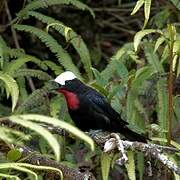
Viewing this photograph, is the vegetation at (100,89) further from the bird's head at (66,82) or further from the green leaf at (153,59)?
the bird's head at (66,82)

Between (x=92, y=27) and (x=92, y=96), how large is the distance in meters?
2.34

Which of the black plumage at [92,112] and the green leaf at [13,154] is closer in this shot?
the green leaf at [13,154]

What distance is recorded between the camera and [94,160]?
3.56m

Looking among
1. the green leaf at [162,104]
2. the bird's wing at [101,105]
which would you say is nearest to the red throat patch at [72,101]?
the bird's wing at [101,105]

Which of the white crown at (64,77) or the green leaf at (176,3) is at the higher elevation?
the green leaf at (176,3)

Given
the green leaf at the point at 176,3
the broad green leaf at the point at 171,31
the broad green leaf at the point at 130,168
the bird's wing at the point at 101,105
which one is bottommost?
the broad green leaf at the point at 130,168

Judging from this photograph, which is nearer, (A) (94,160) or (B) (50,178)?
(B) (50,178)

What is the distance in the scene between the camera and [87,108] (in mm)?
3322

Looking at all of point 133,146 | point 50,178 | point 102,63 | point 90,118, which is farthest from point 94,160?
point 102,63

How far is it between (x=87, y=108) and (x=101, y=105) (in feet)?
0.29

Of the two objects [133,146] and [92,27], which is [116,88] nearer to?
[133,146]

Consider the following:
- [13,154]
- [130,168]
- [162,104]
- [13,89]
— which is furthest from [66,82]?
[13,154]

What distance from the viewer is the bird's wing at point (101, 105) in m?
3.25

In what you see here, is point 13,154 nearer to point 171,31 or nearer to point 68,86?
point 171,31
